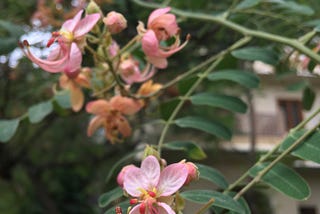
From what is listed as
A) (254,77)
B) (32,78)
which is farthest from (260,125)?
(254,77)

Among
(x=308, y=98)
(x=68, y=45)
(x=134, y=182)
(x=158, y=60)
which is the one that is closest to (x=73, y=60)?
(x=68, y=45)

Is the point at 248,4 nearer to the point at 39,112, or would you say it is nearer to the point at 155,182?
the point at 39,112

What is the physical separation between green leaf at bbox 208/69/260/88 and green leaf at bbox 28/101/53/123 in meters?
0.31

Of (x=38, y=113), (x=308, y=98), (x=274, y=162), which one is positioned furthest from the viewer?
(x=308, y=98)

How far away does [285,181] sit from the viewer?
56 centimetres

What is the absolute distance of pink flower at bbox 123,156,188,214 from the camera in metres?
0.45

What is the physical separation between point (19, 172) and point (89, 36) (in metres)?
4.12

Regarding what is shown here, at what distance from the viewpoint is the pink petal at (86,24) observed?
0.61m

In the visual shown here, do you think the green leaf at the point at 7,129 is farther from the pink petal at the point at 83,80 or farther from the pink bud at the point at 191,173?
the pink bud at the point at 191,173

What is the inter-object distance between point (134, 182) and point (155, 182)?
2 cm

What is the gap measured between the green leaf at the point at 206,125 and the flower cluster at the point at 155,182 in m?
0.28

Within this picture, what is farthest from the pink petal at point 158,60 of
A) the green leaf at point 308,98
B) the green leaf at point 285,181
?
the green leaf at point 308,98

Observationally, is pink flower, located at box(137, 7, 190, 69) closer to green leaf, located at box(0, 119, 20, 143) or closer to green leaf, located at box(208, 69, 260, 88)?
green leaf, located at box(208, 69, 260, 88)

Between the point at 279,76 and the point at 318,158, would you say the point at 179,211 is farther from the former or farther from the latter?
the point at 279,76
